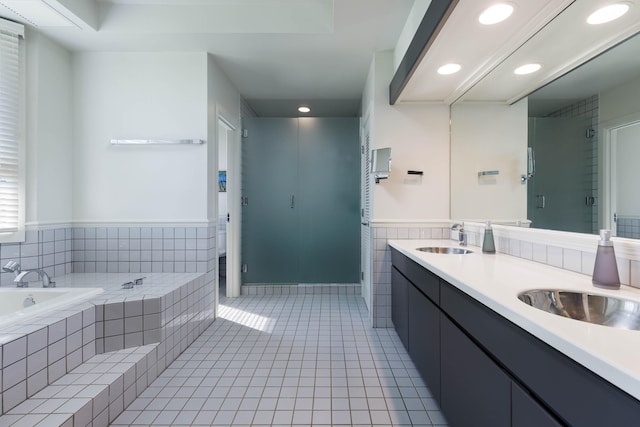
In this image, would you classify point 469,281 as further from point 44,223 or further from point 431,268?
point 44,223

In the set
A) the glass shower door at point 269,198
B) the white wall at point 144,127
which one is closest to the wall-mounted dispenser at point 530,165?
the white wall at point 144,127

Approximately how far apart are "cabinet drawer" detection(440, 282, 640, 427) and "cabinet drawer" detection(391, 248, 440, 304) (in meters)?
0.39

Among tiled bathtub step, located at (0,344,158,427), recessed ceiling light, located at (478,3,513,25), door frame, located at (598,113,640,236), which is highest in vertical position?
recessed ceiling light, located at (478,3,513,25)

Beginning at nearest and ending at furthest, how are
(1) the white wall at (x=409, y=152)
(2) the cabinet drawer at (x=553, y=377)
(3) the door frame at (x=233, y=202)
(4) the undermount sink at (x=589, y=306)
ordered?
(2) the cabinet drawer at (x=553, y=377) → (4) the undermount sink at (x=589, y=306) → (1) the white wall at (x=409, y=152) → (3) the door frame at (x=233, y=202)

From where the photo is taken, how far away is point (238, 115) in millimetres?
3619

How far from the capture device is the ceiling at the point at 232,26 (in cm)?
215

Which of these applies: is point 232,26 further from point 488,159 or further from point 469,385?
point 469,385

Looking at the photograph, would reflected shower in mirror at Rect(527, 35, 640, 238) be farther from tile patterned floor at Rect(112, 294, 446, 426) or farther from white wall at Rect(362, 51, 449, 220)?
tile patterned floor at Rect(112, 294, 446, 426)

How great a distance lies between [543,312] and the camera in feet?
2.71

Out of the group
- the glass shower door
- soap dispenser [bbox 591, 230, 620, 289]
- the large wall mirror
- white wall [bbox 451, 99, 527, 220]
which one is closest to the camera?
soap dispenser [bbox 591, 230, 620, 289]

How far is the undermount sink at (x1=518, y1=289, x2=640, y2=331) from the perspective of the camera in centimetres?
92

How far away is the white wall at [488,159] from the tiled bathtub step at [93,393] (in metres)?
2.37

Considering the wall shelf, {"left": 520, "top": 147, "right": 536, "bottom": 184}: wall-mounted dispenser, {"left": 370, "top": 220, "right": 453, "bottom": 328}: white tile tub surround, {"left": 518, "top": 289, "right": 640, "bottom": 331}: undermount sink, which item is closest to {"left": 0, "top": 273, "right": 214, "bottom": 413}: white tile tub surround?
the wall shelf

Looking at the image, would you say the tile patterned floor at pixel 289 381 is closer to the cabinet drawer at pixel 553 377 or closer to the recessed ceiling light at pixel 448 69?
the cabinet drawer at pixel 553 377
